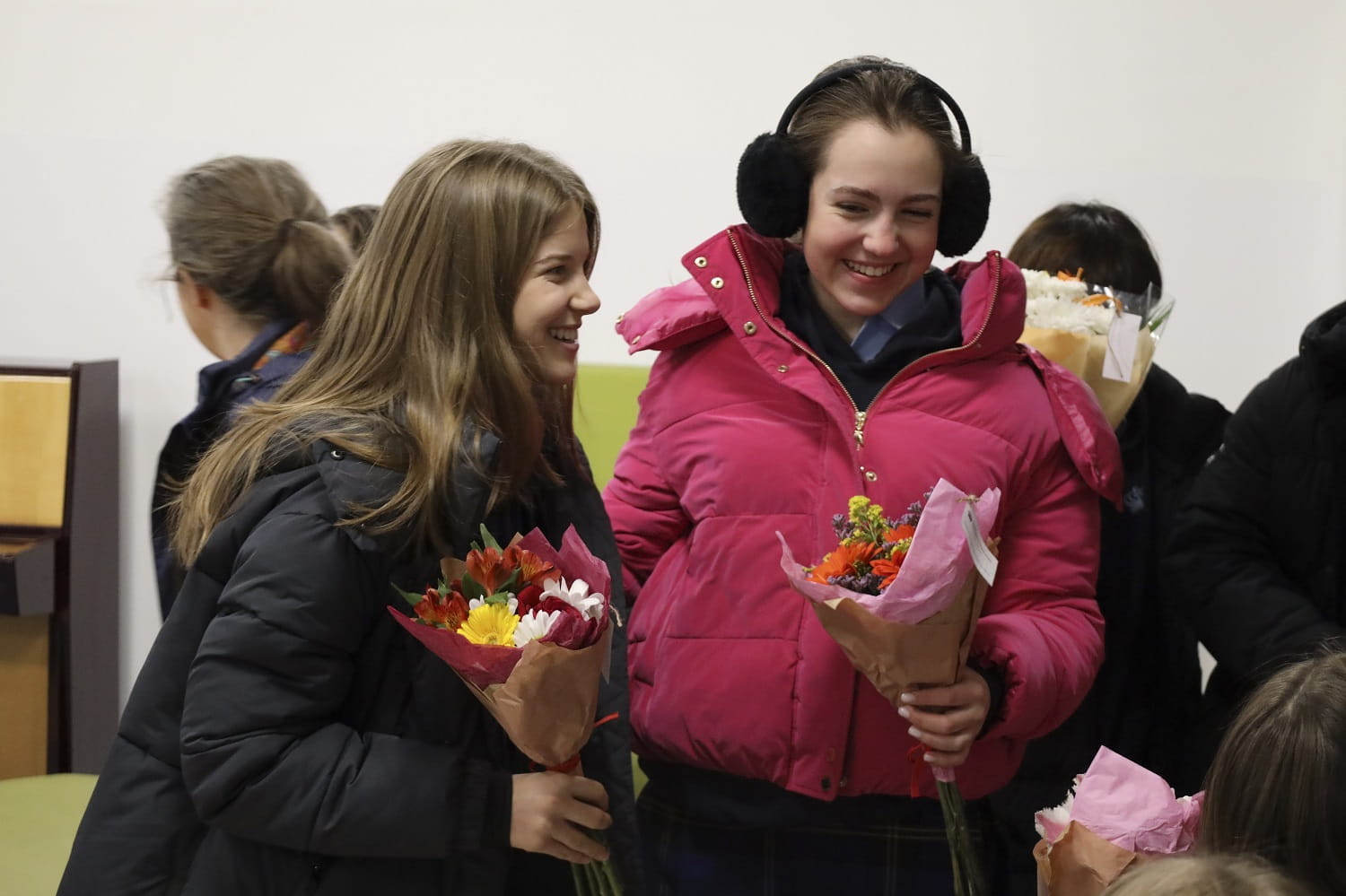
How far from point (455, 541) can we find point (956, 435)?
624mm

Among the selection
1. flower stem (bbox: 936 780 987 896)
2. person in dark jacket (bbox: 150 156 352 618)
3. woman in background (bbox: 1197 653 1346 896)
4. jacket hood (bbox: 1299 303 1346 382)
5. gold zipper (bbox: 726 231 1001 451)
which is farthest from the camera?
person in dark jacket (bbox: 150 156 352 618)

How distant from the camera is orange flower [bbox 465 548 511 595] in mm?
1396

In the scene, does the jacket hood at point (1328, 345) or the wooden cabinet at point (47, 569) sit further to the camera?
the wooden cabinet at point (47, 569)

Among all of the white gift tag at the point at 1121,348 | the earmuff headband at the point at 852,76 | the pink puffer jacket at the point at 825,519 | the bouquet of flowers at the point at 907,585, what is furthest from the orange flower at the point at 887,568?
the white gift tag at the point at 1121,348

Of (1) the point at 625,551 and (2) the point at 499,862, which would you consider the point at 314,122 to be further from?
(2) the point at 499,862

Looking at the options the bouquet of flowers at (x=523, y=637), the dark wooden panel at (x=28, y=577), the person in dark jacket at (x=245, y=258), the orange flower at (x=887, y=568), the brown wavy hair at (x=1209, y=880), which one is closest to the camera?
the brown wavy hair at (x=1209, y=880)

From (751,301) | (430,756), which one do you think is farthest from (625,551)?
(430,756)

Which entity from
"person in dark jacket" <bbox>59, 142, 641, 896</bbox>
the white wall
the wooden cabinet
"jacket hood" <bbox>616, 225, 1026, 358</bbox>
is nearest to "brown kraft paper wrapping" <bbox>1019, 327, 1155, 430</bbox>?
"jacket hood" <bbox>616, 225, 1026, 358</bbox>

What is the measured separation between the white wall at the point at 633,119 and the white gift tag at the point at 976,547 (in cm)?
205

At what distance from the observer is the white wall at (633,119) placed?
3.41m

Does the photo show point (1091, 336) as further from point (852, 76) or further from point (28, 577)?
point (28, 577)

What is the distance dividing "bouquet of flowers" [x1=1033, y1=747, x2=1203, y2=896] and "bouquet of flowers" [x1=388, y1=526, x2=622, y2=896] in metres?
0.49

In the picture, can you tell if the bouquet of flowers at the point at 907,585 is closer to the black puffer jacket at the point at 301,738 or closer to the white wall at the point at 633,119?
the black puffer jacket at the point at 301,738

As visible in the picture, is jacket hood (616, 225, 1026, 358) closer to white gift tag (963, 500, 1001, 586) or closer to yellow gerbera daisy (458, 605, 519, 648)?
white gift tag (963, 500, 1001, 586)
